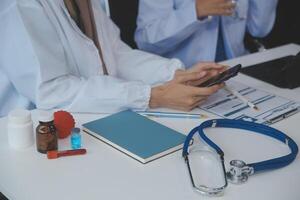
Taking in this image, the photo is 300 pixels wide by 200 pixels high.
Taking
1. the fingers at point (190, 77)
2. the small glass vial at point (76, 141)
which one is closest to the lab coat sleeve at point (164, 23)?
the fingers at point (190, 77)

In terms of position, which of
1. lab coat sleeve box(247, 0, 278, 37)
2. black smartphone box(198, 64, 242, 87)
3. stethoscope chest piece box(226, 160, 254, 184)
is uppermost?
black smartphone box(198, 64, 242, 87)

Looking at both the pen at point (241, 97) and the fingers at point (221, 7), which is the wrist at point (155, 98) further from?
the fingers at point (221, 7)

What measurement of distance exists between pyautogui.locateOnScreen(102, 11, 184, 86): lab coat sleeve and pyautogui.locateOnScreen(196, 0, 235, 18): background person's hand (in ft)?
1.28

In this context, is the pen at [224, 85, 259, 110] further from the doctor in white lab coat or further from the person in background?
the person in background

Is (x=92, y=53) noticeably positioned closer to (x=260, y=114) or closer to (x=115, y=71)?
(x=115, y=71)

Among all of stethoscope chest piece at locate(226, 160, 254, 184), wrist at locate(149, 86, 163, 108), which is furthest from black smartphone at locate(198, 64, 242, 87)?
stethoscope chest piece at locate(226, 160, 254, 184)

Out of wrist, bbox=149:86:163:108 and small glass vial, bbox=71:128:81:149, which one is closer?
small glass vial, bbox=71:128:81:149

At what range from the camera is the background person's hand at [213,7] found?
1763 millimetres

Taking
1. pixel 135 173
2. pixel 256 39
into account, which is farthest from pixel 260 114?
pixel 256 39

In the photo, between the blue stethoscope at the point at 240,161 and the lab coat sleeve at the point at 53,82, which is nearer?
the blue stethoscope at the point at 240,161

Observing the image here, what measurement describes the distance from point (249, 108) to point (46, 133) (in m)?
0.54

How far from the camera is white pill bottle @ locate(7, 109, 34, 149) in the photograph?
0.95 meters

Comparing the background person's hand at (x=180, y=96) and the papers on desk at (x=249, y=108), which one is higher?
the background person's hand at (x=180, y=96)

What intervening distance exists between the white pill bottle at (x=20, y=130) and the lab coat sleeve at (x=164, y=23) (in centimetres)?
99
